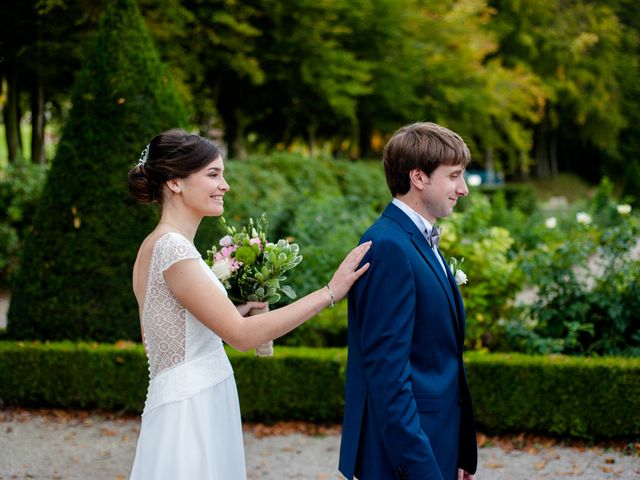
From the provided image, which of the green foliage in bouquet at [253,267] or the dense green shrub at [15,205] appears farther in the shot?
the dense green shrub at [15,205]

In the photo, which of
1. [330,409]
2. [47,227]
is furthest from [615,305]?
[47,227]

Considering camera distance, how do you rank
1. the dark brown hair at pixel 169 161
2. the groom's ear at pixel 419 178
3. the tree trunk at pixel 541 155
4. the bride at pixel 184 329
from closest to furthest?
the groom's ear at pixel 419 178 < the bride at pixel 184 329 < the dark brown hair at pixel 169 161 < the tree trunk at pixel 541 155

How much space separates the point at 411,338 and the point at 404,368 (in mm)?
98

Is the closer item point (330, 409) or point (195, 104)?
point (330, 409)

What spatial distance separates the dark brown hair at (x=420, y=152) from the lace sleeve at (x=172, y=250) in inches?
30.0

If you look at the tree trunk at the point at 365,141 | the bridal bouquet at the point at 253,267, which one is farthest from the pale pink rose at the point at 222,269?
the tree trunk at the point at 365,141

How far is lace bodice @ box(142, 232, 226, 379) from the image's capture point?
2721 mm

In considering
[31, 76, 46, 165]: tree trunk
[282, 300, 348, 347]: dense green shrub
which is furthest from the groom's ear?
[31, 76, 46, 165]: tree trunk

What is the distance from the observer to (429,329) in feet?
8.02

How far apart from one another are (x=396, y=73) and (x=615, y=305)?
16.8 metres

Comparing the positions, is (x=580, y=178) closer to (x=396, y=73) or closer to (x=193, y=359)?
(x=396, y=73)

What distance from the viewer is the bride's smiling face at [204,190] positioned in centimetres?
281

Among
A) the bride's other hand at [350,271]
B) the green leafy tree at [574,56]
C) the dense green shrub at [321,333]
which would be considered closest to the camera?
the bride's other hand at [350,271]

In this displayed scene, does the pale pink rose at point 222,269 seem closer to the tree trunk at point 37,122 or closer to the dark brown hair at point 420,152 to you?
the dark brown hair at point 420,152
